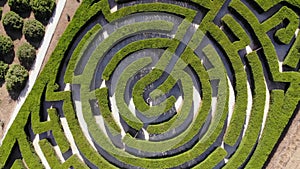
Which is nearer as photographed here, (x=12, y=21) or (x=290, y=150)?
(x=290, y=150)

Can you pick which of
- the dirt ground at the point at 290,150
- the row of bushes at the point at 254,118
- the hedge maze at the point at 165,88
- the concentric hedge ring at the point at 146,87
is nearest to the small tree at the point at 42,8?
the hedge maze at the point at 165,88

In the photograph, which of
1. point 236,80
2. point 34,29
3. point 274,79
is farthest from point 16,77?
point 274,79

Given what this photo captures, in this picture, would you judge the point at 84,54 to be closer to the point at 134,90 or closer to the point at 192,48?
the point at 134,90

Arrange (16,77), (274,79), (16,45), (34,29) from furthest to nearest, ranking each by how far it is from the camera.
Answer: (16,45) → (16,77) → (34,29) → (274,79)

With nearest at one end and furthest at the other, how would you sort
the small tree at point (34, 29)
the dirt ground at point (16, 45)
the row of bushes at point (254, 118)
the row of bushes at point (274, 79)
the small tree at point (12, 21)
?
the row of bushes at point (274, 79) < the row of bushes at point (254, 118) < the small tree at point (34, 29) < the small tree at point (12, 21) < the dirt ground at point (16, 45)

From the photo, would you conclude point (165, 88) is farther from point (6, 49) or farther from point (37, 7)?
point (6, 49)

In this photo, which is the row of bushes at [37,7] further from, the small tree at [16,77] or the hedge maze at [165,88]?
the small tree at [16,77]

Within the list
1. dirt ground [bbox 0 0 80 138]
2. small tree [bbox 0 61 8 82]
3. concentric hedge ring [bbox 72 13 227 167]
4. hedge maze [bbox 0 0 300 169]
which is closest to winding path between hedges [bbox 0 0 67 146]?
dirt ground [bbox 0 0 80 138]
